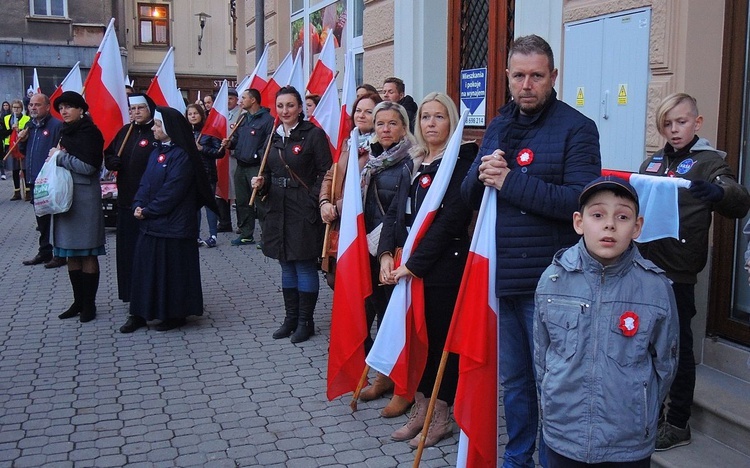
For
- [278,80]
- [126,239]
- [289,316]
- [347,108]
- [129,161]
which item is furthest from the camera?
[278,80]

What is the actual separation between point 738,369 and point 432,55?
487 centimetres

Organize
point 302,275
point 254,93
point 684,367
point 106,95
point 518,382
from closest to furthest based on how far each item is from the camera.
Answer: point 518,382 < point 684,367 < point 302,275 < point 106,95 < point 254,93

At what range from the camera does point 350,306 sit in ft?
15.9

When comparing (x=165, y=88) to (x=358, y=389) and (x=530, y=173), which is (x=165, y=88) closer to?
(x=358, y=389)

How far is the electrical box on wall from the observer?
16.6 ft

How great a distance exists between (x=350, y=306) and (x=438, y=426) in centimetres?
91

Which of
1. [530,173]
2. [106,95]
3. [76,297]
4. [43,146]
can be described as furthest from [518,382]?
[43,146]

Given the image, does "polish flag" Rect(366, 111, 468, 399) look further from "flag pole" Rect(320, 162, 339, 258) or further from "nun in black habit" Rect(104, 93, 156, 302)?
"nun in black habit" Rect(104, 93, 156, 302)

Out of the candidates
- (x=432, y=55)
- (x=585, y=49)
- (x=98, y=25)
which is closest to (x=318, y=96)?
(x=432, y=55)

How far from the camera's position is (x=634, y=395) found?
8.64ft

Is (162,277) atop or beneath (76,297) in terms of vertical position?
atop

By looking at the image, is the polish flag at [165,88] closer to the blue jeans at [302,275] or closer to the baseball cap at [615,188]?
the blue jeans at [302,275]

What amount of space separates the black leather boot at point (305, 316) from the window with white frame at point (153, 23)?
29.1 m

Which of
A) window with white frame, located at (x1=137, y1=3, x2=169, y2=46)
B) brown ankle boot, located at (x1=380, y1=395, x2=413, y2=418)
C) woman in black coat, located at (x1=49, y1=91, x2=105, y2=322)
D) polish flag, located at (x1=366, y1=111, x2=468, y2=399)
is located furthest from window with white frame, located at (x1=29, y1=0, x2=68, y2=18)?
polish flag, located at (x1=366, y1=111, x2=468, y2=399)
